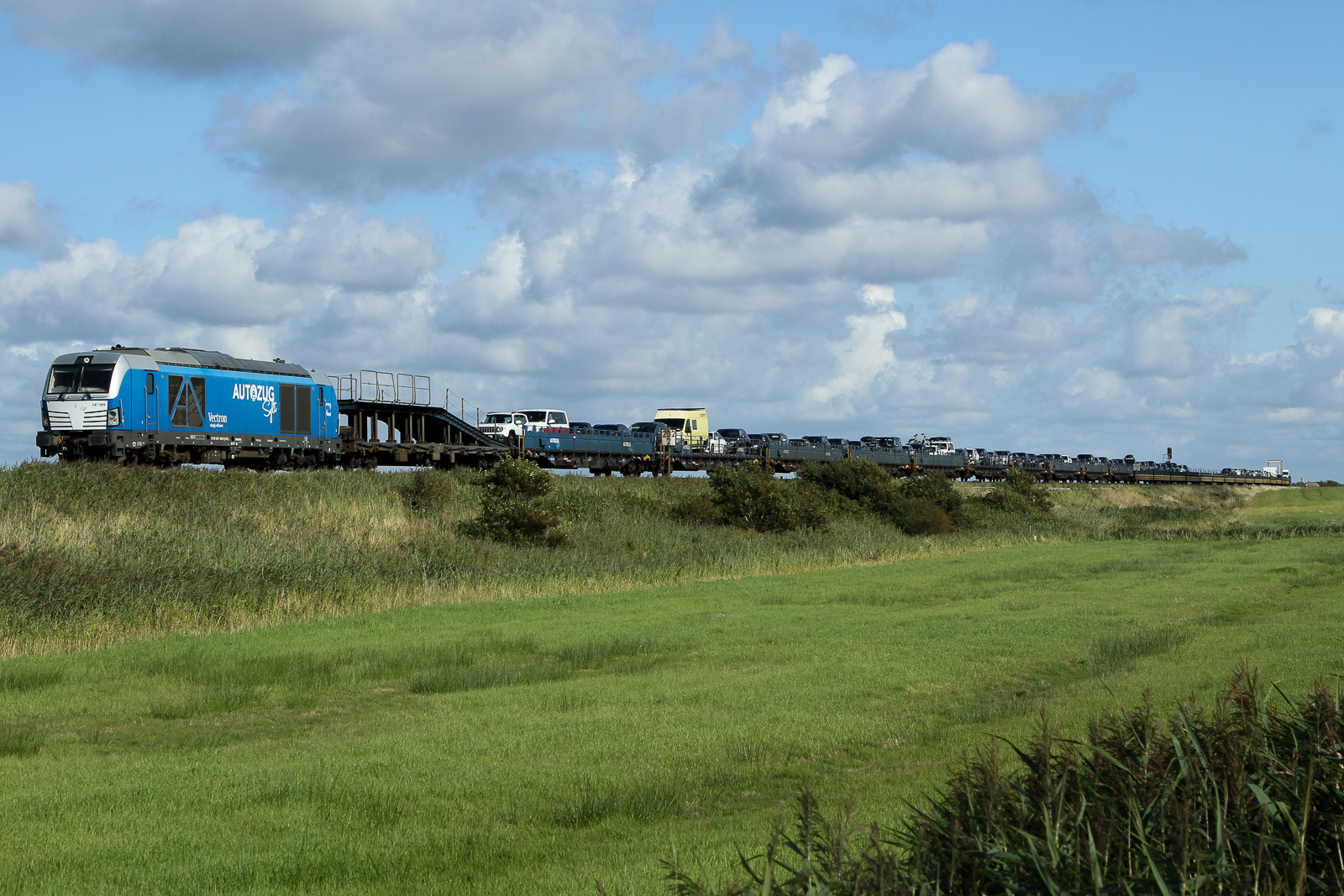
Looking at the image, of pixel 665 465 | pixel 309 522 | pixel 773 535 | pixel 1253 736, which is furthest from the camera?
pixel 665 465

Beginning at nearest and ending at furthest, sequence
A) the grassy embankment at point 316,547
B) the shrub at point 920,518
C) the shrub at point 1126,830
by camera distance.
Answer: the shrub at point 1126,830, the grassy embankment at point 316,547, the shrub at point 920,518

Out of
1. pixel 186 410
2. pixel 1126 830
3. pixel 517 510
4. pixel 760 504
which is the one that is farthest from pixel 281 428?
pixel 1126 830

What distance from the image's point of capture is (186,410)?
1532 inches

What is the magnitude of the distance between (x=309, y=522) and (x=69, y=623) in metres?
15.7

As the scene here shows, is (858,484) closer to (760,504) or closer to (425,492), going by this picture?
(760,504)

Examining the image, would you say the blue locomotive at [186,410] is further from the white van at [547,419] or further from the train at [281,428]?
the white van at [547,419]

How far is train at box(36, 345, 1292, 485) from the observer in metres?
36.9

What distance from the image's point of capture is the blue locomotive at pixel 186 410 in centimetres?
3672

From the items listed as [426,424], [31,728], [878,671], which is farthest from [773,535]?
[31,728]

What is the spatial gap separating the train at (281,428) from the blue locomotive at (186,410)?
1.6 inches

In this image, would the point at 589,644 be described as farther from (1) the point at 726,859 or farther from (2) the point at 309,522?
(2) the point at 309,522

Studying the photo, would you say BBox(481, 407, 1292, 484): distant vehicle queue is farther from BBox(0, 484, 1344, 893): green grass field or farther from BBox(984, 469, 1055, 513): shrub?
BBox(0, 484, 1344, 893): green grass field

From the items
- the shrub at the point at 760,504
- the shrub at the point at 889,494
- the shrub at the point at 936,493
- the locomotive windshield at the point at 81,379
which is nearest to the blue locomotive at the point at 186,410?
the locomotive windshield at the point at 81,379

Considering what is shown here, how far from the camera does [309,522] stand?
1356 inches
